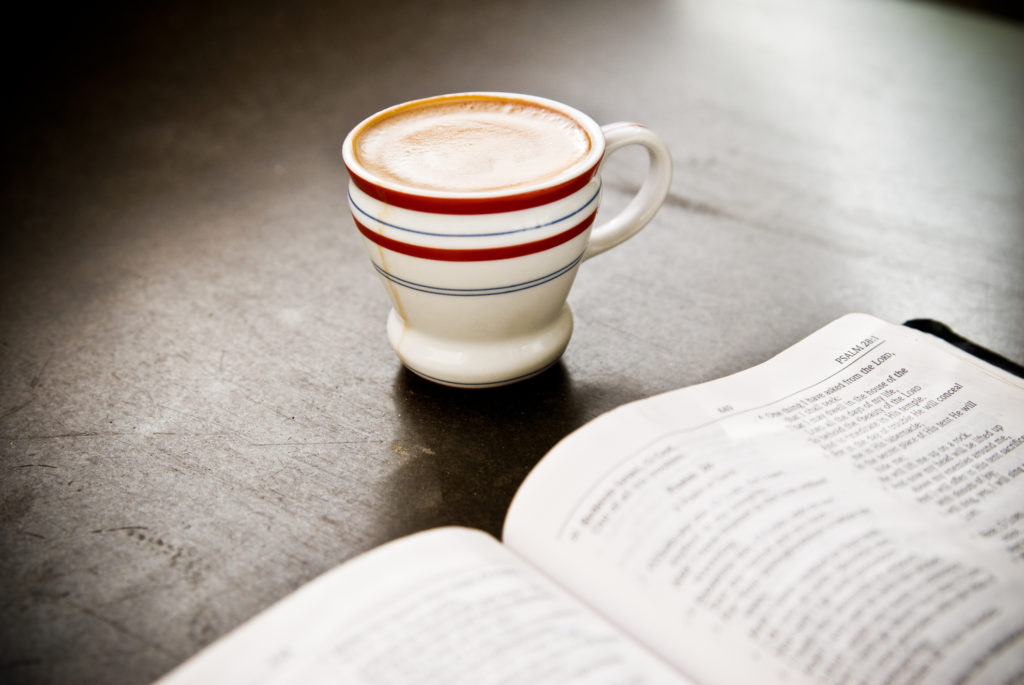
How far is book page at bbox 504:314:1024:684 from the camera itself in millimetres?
349

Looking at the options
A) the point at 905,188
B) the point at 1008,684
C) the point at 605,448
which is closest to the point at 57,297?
the point at 605,448

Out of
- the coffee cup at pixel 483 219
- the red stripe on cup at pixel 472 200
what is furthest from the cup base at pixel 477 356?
the red stripe on cup at pixel 472 200

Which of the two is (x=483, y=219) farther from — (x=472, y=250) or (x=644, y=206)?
(x=644, y=206)

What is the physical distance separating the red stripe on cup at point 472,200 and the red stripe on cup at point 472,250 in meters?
0.02

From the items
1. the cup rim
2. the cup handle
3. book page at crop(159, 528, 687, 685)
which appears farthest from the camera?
the cup handle

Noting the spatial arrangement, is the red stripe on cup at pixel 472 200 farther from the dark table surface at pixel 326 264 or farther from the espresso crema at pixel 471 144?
the dark table surface at pixel 326 264

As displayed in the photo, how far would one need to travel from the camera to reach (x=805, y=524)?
15.6 inches

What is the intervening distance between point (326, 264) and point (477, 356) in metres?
0.23

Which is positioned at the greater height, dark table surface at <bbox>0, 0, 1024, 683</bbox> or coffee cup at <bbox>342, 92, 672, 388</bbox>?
coffee cup at <bbox>342, 92, 672, 388</bbox>

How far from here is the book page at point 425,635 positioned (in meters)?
0.33

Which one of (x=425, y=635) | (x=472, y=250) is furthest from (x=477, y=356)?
(x=425, y=635)

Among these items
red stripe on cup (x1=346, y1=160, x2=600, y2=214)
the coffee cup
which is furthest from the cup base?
red stripe on cup (x1=346, y1=160, x2=600, y2=214)

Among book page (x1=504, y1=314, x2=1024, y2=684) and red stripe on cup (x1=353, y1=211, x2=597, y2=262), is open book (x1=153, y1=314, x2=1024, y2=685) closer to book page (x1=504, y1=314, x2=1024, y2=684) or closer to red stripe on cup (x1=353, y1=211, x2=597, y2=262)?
book page (x1=504, y1=314, x2=1024, y2=684)

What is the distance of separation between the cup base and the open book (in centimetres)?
10
